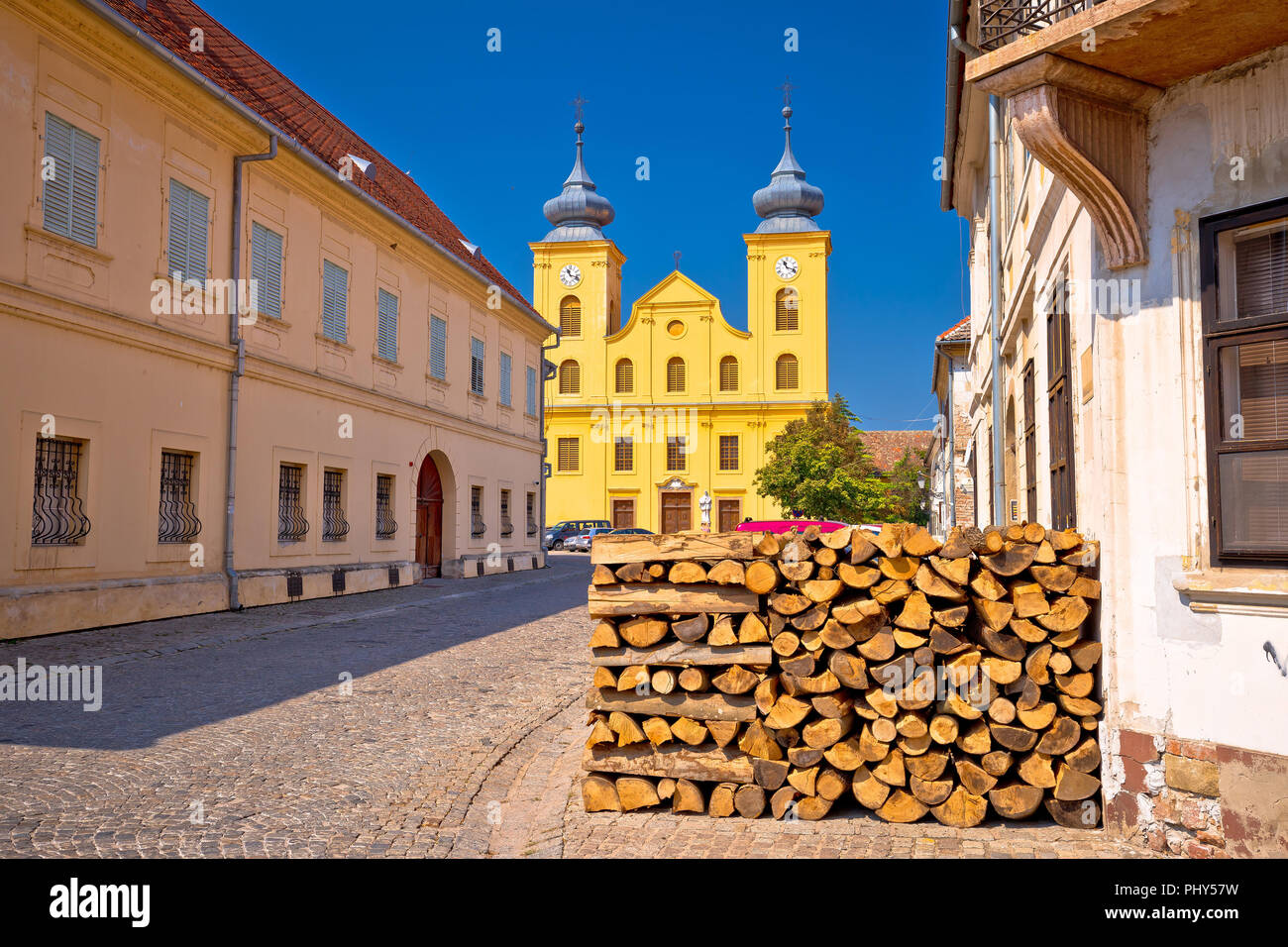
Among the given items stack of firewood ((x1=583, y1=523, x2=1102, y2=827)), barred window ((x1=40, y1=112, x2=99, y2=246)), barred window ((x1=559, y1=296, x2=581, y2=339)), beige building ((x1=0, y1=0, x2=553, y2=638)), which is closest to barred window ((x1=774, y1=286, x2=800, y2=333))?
barred window ((x1=559, y1=296, x2=581, y2=339))

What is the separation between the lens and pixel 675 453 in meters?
56.1

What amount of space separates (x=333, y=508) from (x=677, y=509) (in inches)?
1468

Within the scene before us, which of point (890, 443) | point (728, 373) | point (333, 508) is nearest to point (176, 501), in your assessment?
point (333, 508)

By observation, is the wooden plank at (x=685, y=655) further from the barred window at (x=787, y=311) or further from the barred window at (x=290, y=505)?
the barred window at (x=787, y=311)

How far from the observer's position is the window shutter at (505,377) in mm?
29844

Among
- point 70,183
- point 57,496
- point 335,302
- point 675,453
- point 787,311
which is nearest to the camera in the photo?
point 57,496

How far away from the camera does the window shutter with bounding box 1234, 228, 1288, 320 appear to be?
13.9ft

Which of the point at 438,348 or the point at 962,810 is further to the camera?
the point at 438,348

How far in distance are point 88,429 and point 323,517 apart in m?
6.30

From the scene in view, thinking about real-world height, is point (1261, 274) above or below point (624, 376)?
below

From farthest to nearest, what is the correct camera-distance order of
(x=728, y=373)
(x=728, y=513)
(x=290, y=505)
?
(x=728, y=373), (x=728, y=513), (x=290, y=505)

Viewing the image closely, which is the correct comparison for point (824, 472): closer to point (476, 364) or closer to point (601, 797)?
point (476, 364)

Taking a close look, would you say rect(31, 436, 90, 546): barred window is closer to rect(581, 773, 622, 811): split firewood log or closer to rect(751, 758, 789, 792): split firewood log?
rect(581, 773, 622, 811): split firewood log
